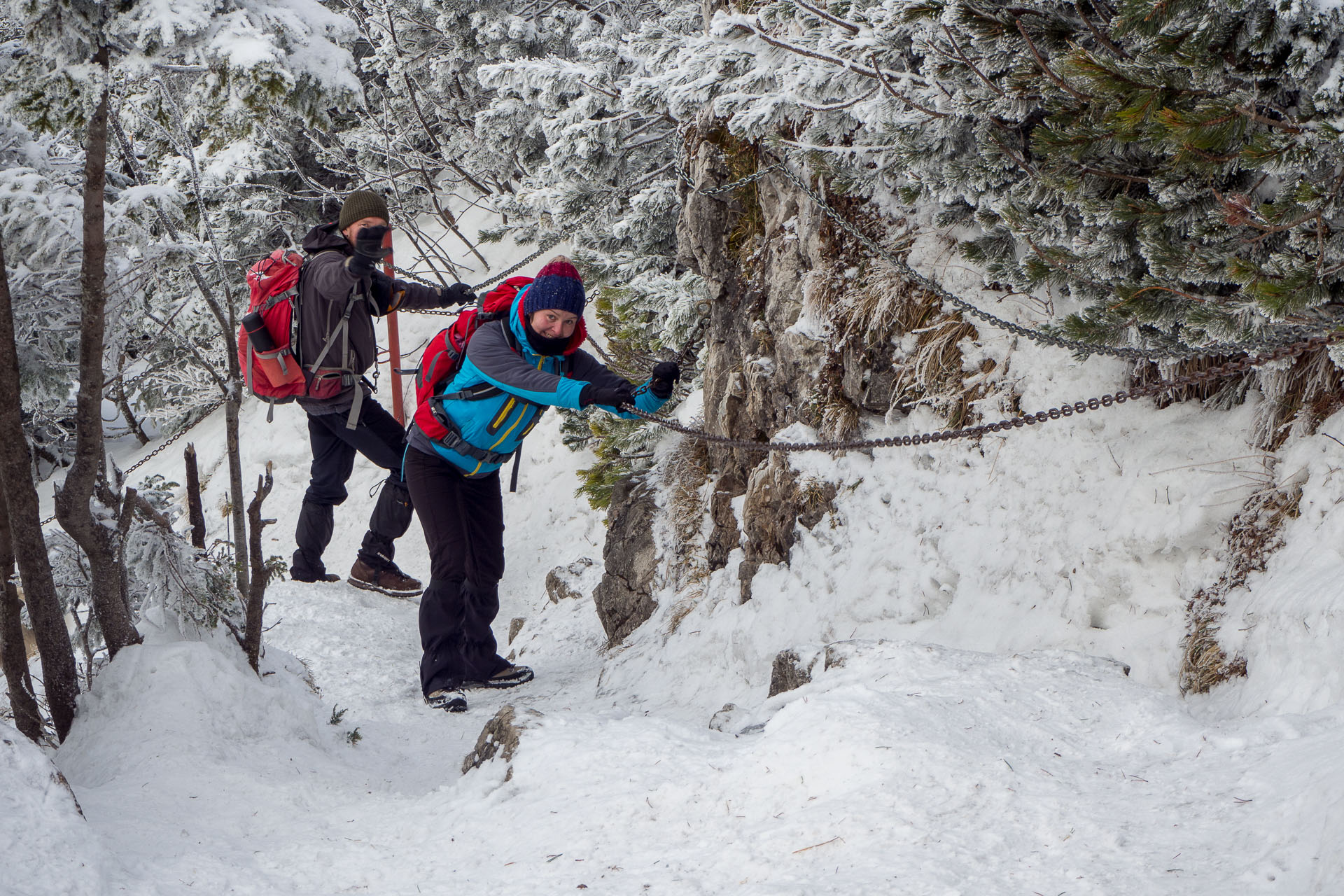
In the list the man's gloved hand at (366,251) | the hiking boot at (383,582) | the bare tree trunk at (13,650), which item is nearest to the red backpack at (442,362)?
the man's gloved hand at (366,251)

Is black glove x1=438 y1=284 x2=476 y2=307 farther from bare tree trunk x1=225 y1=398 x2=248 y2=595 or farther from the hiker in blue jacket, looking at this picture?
bare tree trunk x1=225 y1=398 x2=248 y2=595

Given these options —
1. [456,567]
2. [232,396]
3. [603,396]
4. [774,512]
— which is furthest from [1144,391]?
[232,396]

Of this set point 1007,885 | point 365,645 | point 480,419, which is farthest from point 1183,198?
point 365,645

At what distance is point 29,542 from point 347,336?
293 cm

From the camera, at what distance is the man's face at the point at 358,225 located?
659 centimetres

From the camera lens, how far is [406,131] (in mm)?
14875

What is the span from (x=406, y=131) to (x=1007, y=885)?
1469cm

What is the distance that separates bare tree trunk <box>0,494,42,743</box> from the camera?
13.9 ft

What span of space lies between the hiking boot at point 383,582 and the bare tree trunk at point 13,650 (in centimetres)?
419

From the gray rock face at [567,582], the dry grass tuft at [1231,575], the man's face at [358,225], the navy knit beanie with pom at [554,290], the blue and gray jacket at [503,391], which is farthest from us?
the gray rock face at [567,582]

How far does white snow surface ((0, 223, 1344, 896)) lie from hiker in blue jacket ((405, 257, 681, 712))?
520 mm

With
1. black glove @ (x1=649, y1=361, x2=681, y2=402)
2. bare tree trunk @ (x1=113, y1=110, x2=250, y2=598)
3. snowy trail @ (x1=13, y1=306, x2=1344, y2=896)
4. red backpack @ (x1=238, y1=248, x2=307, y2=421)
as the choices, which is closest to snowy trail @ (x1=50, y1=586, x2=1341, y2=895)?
snowy trail @ (x1=13, y1=306, x2=1344, y2=896)

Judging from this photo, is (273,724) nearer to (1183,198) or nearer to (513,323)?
(513,323)

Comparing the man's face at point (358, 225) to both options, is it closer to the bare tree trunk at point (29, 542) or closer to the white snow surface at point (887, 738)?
the bare tree trunk at point (29, 542)
